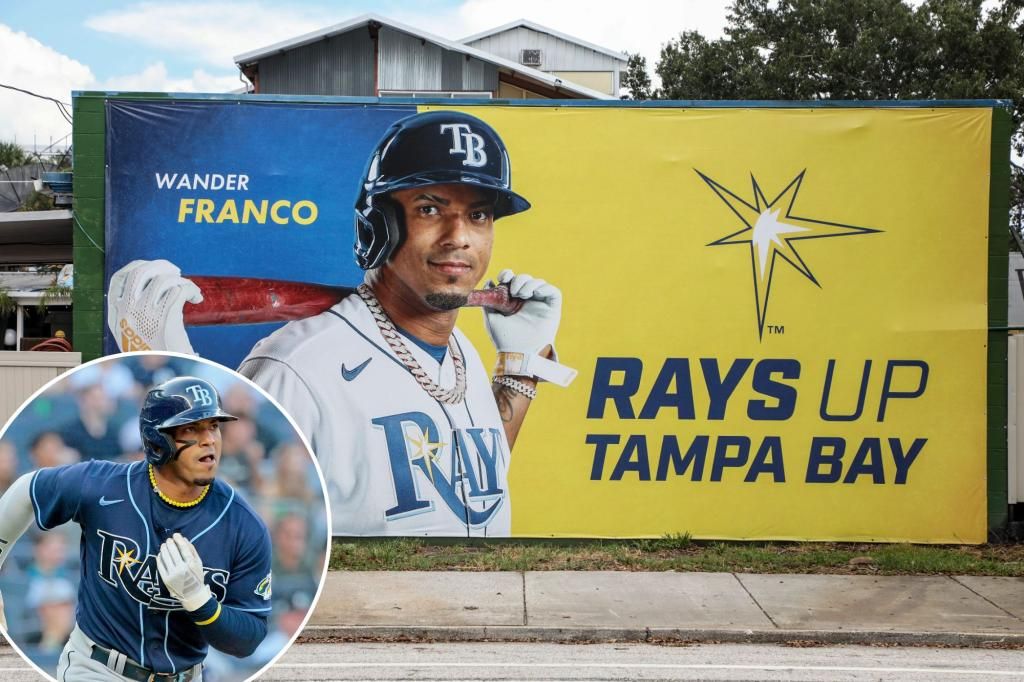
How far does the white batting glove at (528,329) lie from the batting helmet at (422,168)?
0.85 meters

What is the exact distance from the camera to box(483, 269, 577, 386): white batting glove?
1219 cm

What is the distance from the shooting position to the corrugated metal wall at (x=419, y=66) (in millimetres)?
32031

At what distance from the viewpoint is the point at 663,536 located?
12172 mm

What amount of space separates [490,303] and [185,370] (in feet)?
33.1

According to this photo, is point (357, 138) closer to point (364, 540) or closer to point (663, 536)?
point (364, 540)

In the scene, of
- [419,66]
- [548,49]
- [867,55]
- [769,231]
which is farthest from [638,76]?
[769,231]

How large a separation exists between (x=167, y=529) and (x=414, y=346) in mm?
10019

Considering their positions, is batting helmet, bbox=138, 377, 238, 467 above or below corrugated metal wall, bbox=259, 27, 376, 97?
below

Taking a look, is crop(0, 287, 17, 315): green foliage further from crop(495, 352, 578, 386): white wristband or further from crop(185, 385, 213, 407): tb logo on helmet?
crop(185, 385, 213, 407): tb logo on helmet

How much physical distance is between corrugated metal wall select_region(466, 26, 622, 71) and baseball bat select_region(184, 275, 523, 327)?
4507cm

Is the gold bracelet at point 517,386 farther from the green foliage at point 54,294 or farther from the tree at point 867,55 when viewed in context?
the tree at point 867,55

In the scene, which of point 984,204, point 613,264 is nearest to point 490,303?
point 613,264

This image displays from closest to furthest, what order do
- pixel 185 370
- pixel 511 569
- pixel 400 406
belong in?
pixel 185 370
pixel 511 569
pixel 400 406

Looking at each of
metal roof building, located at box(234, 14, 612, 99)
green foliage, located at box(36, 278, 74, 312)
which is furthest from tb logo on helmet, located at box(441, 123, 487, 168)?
green foliage, located at box(36, 278, 74, 312)
